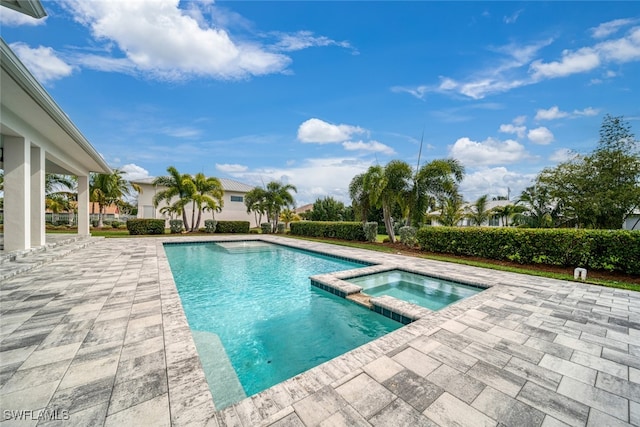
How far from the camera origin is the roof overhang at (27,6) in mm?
3394

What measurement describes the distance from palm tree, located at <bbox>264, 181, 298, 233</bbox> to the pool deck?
1703 centimetres

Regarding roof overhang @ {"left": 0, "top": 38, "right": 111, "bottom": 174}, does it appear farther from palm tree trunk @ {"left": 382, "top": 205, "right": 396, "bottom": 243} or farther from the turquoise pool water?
palm tree trunk @ {"left": 382, "top": 205, "right": 396, "bottom": 243}

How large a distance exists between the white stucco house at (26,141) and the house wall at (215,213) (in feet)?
48.2

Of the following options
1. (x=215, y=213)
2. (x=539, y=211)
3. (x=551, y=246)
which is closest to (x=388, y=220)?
(x=551, y=246)

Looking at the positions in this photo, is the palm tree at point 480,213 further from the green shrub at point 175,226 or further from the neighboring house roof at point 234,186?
the green shrub at point 175,226

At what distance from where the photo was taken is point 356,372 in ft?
7.88

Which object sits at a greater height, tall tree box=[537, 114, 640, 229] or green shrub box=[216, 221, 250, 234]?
tall tree box=[537, 114, 640, 229]

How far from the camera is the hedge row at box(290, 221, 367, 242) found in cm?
1595

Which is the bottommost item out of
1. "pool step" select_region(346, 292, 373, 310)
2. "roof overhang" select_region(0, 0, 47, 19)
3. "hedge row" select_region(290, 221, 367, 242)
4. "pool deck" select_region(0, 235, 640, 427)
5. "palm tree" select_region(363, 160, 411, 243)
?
"pool step" select_region(346, 292, 373, 310)

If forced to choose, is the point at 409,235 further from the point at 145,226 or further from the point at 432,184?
the point at 145,226

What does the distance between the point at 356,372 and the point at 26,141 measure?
987cm

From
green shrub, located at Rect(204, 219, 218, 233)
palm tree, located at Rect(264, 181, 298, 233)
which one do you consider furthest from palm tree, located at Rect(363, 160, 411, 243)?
green shrub, located at Rect(204, 219, 218, 233)

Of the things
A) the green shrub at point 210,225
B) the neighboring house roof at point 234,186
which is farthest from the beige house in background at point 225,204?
the green shrub at point 210,225

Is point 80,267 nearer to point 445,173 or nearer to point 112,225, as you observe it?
point 445,173
